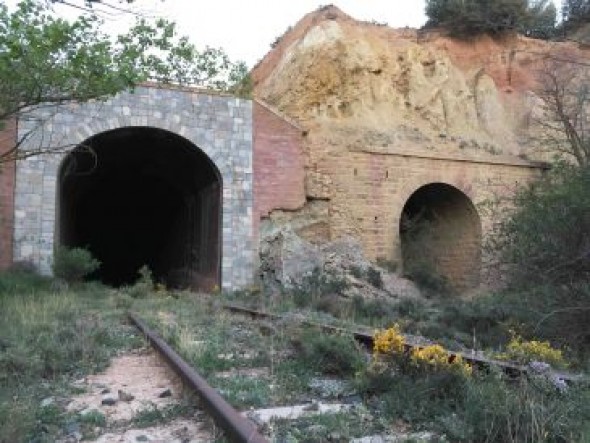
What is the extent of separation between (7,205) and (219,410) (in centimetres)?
1511

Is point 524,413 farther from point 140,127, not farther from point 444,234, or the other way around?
point 444,234

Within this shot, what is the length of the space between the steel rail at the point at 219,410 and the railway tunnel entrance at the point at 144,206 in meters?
10.6

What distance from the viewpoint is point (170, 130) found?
62.4 ft

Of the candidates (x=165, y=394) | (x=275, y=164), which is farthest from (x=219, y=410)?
(x=275, y=164)

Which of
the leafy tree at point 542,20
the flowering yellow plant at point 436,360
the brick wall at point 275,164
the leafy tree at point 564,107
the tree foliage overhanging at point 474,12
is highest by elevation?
the leafy tree at point 542,20

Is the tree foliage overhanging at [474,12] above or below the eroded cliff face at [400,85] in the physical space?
above

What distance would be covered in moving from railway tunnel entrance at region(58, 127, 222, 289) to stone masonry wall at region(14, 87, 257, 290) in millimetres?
406

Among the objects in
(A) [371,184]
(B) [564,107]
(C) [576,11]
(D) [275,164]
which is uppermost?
(C) [576,11]

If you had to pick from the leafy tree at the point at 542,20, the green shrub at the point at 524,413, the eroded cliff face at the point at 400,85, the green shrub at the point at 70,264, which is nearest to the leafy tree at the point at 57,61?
the green shrub at the point at 524,413

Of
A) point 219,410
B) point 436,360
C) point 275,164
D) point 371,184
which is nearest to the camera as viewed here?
point 219,410

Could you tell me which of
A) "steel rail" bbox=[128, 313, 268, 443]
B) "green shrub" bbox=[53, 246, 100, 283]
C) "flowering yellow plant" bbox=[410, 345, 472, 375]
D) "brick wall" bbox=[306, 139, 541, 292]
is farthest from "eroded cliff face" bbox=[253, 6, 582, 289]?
"flowering yellow plant" bbox=[410, 345, 472, 375]

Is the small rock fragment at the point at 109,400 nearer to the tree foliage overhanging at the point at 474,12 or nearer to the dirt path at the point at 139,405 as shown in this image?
the dirt path at the point at 139,405

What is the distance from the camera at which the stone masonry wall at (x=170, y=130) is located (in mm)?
17344

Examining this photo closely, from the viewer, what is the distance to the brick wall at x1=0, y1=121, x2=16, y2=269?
1684cm
